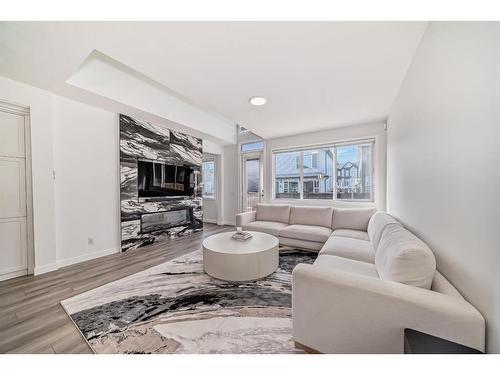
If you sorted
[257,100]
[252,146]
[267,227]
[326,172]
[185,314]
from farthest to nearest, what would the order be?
Result: [252,146], [326,172], [267,227], [257,100], [185,314]

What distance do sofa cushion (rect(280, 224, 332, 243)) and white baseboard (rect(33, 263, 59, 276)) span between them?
10.7 feet

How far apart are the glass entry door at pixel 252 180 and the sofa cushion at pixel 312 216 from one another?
61.9 inches

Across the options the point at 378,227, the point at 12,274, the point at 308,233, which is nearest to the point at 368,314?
the point at 378,227

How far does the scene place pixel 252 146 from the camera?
533cm

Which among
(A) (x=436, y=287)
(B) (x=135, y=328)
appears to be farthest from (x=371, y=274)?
(B) (x=135, y=328)

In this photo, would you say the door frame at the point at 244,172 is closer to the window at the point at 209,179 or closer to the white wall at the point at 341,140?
the white wall at the point at 341,140

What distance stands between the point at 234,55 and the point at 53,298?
117 inches

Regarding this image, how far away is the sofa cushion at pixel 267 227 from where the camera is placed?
A: 137 inches

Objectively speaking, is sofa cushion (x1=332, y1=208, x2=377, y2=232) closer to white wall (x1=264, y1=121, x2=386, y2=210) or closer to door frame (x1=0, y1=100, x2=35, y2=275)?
white wall (x1=264, y1=121, x2=386, y2=210)

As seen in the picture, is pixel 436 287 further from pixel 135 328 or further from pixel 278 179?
pixel 278 179

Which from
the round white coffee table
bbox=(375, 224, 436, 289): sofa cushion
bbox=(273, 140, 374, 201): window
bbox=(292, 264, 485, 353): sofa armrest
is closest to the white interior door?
the round white coffee table

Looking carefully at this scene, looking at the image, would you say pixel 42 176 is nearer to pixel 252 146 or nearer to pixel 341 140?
pixel 252 146

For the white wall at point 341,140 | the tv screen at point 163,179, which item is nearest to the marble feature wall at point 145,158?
the tv screen at point 163,179

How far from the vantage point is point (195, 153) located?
4.65 m
